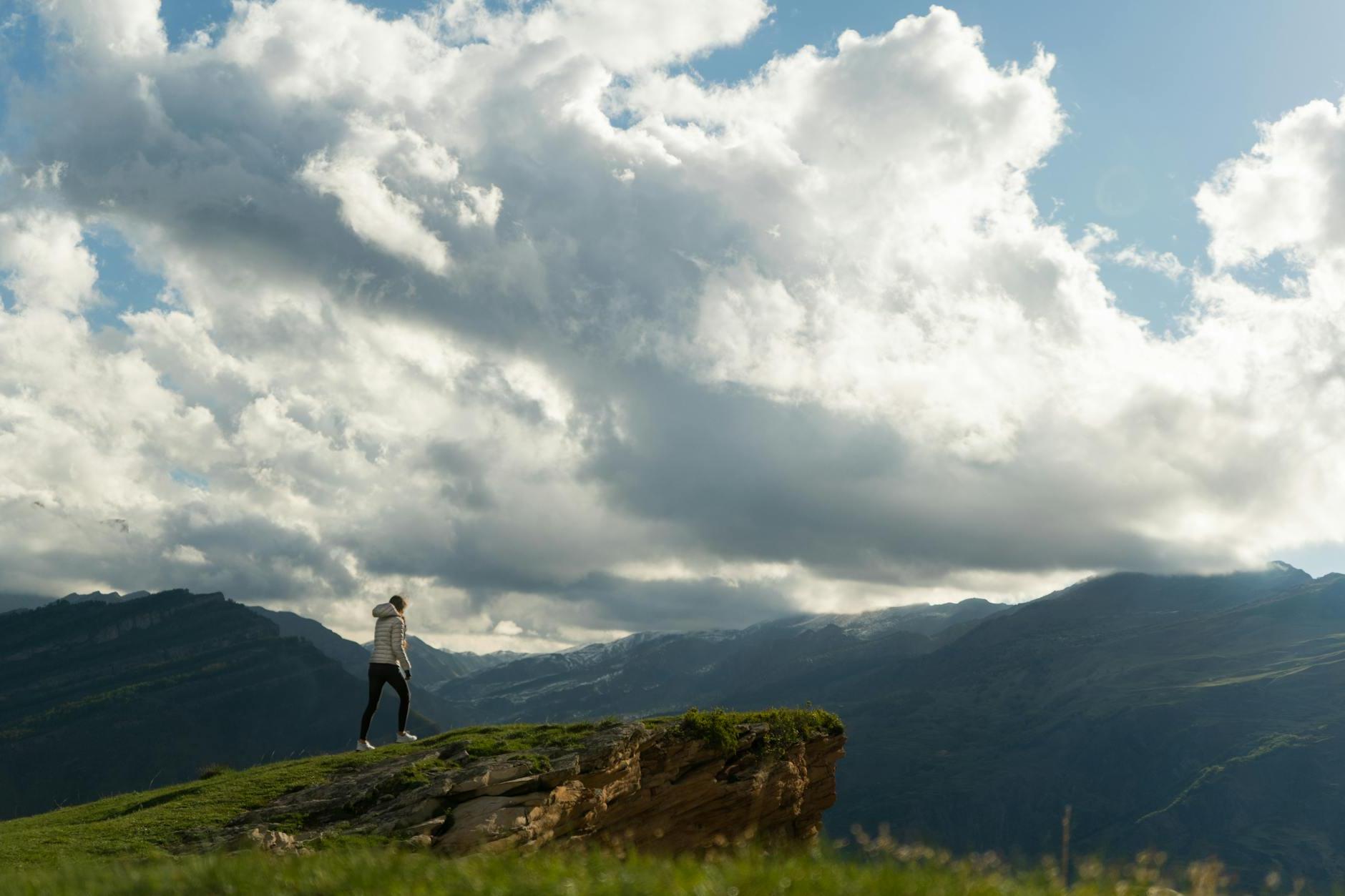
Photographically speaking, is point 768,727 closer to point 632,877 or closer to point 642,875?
point 642,875

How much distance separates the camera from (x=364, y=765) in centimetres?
2616

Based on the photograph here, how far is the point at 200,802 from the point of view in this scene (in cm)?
2370

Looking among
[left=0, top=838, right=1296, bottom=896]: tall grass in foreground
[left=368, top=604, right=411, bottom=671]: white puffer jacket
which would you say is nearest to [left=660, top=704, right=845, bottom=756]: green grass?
[left=368, top=604, right=411, bottom=671]: white puffer jacket

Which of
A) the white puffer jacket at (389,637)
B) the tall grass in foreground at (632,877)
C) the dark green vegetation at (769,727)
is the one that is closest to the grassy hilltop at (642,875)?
the tall grass in foreground at (632,877)

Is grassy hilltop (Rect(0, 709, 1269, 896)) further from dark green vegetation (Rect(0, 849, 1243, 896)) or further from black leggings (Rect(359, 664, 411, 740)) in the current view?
black leggings (Rect(359, 664, 411, 740))

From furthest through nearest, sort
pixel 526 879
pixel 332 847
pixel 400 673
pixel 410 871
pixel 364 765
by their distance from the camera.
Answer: pixel 400 673, pixel 364 765, pixel 332 847, pixel 410 871, pixel 526 879

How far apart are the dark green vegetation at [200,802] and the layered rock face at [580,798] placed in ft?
1.65

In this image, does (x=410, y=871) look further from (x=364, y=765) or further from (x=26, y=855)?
(x=364, y=765)

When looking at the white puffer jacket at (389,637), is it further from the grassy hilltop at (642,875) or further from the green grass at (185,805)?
the grassy hilltop at (642,875)

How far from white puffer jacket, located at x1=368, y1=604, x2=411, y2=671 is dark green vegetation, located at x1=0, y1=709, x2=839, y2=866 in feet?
8.17

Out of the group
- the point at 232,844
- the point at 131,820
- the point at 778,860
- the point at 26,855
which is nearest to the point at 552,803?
the point at 232,844

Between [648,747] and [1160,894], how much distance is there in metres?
19.5

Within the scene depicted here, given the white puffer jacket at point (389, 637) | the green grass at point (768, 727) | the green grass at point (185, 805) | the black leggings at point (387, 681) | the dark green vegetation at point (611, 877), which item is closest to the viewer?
the dark green vegetation at point (611, 877)

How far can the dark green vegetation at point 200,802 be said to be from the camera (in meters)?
19.6
